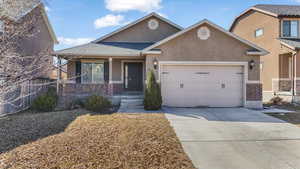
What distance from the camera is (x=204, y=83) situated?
10.9m

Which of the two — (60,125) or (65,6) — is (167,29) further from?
(60,125)

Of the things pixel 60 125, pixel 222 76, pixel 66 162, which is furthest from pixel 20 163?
pixel 222 76

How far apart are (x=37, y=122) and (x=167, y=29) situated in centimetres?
1064

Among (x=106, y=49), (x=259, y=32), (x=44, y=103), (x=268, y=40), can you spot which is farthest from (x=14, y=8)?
(x=259, y=32)

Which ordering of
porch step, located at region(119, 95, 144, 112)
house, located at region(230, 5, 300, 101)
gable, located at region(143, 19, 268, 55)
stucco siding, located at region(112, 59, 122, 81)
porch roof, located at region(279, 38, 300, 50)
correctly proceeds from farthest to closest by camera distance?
house, located at region(230, 5, 300, 101)
porch roof, located at region(279, 38, 300, 50)
stucco siding, located at region(112, 59, 122, 81)
porch step, located at region(119, 95, 144, 112)
gable, located at region(143, 19, 268, 55)

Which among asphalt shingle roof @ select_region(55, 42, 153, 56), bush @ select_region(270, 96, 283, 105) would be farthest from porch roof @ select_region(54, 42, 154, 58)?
bush @ select_region(270, 96, 283, 105)

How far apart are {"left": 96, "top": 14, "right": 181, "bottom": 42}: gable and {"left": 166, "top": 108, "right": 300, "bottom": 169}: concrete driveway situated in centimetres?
741

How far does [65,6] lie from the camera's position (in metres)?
8.61

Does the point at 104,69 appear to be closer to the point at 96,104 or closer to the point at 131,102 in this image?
the point at 131,102

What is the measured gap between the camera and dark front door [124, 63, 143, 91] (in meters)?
13.6

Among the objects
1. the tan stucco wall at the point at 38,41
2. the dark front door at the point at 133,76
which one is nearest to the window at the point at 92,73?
the dark front door at the point at 133,76

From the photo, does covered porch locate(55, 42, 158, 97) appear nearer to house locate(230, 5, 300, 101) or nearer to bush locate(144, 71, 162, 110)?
bush locate(144, 71, 162, 110)

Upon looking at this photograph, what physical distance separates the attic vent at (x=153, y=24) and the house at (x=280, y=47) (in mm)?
9280

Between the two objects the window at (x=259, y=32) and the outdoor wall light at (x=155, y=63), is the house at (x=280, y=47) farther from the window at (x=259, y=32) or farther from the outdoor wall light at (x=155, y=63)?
the outdoor wall light at (x=155, y=63)
